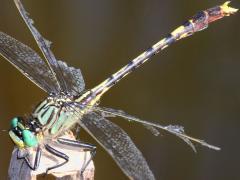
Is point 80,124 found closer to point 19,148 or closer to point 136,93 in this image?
point 19,148

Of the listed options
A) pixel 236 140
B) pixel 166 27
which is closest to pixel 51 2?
Result: pixel 166 27

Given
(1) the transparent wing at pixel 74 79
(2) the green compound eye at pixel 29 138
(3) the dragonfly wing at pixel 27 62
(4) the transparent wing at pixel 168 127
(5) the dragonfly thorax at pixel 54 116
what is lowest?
(4) the transparent wing at pixel 168 127

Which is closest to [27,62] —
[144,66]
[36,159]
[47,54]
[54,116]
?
[47,54]

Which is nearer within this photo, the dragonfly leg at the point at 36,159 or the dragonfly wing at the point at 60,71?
the dragonfly leg at the point at 36,159

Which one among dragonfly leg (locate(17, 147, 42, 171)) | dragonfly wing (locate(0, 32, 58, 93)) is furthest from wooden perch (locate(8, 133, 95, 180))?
dragonfly wing (locate(0, 32, 58, 93))

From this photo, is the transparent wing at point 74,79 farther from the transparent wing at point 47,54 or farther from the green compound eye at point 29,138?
the green compound eye at point 29,138

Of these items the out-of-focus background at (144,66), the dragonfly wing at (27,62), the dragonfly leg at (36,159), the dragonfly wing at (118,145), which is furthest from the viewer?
the out-of-focus background at (144,66)

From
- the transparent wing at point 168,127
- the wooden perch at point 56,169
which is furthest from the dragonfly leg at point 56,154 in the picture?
the transparent wing at point 168,127

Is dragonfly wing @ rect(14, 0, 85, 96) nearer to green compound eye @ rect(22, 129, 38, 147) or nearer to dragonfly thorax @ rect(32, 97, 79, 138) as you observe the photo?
dragonfly thorax @ rect(32, 97, 79, 138)
